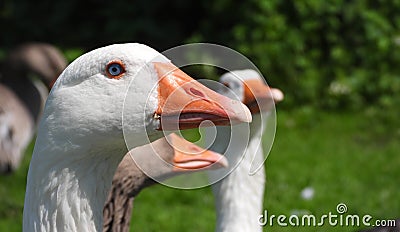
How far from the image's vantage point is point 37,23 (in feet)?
31.0

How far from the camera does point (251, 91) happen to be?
3.31 meters

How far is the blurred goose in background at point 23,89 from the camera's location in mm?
6355

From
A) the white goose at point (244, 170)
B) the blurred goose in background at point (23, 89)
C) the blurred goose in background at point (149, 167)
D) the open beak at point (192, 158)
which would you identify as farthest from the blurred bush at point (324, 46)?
the open beak at point (192, 158)

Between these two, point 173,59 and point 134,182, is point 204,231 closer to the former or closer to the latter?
point 134,182

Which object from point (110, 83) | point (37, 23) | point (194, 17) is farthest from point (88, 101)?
point (37, 23)

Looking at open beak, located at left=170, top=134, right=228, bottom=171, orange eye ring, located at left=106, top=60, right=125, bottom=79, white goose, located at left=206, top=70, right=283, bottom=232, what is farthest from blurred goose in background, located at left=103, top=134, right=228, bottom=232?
orange eye ring, located at left=106, top=60, right=125, bottom=79

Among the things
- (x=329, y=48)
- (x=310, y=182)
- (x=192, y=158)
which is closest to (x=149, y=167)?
(x=192, y=158)

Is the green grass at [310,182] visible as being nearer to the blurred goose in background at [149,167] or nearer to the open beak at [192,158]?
the blurred goose in background at [149,167]

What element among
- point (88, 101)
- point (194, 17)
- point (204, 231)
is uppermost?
point (194, 17)

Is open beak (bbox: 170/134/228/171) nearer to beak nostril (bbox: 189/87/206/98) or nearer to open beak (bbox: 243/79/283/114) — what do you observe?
open beak (bbox: 243/79/283/114)

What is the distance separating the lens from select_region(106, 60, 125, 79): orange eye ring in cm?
214

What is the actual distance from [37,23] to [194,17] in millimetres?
1854

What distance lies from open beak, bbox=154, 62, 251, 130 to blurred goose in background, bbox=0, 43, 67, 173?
167 inches

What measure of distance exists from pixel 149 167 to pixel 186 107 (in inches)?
36.1
